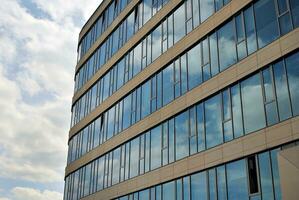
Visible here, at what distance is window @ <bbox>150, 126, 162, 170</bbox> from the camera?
86.5 ft

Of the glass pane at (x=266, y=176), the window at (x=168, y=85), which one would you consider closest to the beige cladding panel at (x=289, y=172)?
the glass pane at (x=266, y=176)

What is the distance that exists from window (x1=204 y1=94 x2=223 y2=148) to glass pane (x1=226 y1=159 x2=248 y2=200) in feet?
5.31

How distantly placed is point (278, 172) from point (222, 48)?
7.63 metres

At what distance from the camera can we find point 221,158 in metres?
20.8

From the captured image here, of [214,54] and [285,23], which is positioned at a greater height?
[214,54]

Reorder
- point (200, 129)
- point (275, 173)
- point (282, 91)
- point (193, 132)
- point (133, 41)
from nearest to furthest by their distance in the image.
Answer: point (275, 173), point (282, 91), point (200, 129), point (193, 132), point (133, 41)

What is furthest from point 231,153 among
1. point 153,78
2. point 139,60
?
point 139,60

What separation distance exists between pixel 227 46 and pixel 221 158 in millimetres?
5711

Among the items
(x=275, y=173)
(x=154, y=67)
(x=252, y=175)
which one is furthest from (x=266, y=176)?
(x=154, y=67)

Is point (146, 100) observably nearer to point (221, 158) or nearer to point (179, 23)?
point (179, 23)

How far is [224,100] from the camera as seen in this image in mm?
21469

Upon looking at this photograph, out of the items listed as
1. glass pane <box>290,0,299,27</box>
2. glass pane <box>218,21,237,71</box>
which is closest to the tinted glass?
glass pane <box>218,21,237,71</box>

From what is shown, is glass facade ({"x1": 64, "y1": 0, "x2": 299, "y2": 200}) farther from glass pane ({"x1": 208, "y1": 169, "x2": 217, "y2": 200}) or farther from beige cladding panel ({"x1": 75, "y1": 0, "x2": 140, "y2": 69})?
beige cladding panel ({"x1": 75, "y1": 0, "x2": 140, "y2": 69})

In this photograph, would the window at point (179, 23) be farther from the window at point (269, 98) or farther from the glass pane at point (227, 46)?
the window at point (269, 98)
